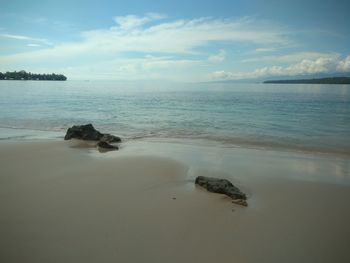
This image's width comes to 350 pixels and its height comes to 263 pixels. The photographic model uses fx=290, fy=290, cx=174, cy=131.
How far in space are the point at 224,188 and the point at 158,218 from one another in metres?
2.15

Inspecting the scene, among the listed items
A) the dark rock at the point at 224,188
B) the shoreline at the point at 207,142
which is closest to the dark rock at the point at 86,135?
the shoreline at the point at 207,142

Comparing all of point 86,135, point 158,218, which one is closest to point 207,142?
point 86,135

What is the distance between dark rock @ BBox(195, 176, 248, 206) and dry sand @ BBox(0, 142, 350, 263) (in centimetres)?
19

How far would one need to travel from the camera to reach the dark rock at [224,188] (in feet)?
23.3

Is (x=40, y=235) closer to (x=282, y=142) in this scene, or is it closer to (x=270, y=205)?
(x=270, y=205)

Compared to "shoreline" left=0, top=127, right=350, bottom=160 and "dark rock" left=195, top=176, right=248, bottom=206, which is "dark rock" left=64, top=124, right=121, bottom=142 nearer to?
"shoreline" left=0, top=127, right=350, bottom=160

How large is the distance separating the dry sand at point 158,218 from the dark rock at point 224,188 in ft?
0.63

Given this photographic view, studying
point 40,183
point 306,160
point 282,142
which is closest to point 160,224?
point 40,183

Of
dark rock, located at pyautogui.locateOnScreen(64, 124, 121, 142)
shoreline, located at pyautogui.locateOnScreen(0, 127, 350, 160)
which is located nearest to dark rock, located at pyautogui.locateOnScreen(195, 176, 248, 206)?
shoreline, located at pyautogui.locateOnScreen(0, 127, 350, 160)

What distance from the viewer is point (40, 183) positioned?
26.4 ft

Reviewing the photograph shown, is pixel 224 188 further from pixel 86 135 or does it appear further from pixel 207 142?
pixel 86 135

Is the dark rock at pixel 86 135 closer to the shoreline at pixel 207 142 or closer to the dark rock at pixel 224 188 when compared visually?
the shoreline at pixel 207 142

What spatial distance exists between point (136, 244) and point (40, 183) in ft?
14.3

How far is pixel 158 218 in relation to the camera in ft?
19.8
